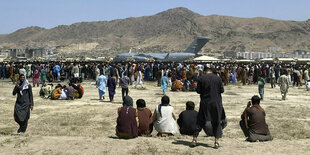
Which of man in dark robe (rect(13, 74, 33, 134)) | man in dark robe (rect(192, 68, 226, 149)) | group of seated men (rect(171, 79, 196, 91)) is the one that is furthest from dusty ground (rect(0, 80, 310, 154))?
group of seated men (rect(171, 79, 196, 91))

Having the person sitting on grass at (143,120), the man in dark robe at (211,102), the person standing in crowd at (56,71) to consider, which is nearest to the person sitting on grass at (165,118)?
the person sitting on grass at (143,120)

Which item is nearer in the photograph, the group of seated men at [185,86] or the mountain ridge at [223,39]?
the group of seated men at [185,86]

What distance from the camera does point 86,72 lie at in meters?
29.0

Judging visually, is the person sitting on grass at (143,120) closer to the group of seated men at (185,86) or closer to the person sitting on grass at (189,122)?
the person sitting on grass at (189,122)

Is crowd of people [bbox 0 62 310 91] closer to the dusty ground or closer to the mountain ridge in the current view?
the dusty ground

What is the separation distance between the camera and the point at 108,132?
989cm

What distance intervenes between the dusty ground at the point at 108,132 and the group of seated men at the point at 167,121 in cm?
23

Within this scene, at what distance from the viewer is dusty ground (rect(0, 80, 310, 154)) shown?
734cm

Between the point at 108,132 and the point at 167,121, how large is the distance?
199 cm

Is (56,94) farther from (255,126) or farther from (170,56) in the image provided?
(170,56)

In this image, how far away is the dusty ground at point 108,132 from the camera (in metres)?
7.34

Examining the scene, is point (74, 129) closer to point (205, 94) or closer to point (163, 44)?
point (205, 94)

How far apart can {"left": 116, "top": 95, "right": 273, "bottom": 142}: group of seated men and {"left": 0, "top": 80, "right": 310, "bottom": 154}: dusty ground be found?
9.2 inches

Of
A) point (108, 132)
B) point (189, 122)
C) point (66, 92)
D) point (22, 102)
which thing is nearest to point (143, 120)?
point (189, 122)
